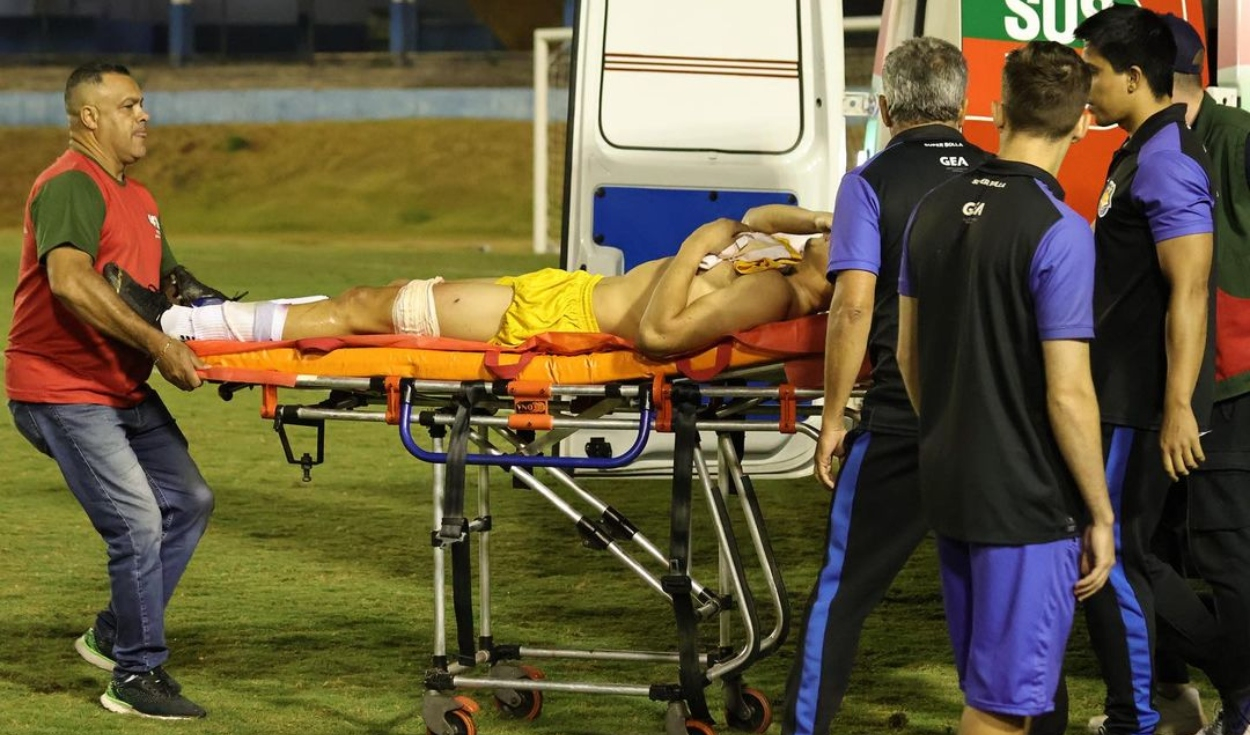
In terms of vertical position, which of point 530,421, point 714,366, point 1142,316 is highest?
point 1142,316

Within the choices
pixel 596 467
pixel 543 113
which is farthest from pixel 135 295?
pixel 543 113

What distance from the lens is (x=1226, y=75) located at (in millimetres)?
5293

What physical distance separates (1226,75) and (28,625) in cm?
411

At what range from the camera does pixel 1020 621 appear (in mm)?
3172

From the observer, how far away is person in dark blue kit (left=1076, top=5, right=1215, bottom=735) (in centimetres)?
390

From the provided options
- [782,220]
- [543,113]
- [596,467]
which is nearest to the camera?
[596,467]

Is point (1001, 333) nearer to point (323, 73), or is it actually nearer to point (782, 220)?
point (782, 220)

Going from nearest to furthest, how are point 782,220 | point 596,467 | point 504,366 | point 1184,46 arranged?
point 1184,46 → point 596,467 → point 504,366 → point 782,220

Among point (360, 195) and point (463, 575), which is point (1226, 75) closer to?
point (463, 575)

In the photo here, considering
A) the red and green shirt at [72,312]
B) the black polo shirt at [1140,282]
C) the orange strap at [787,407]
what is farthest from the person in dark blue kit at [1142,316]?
the red and green shirt at [72,312]

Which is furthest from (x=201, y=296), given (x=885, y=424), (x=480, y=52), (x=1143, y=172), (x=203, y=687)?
(x=480, y=52)

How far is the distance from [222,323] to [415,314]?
54cm

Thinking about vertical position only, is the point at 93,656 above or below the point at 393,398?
below

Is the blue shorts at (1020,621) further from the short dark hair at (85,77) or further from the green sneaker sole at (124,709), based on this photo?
the short dark hair at (85,77)
